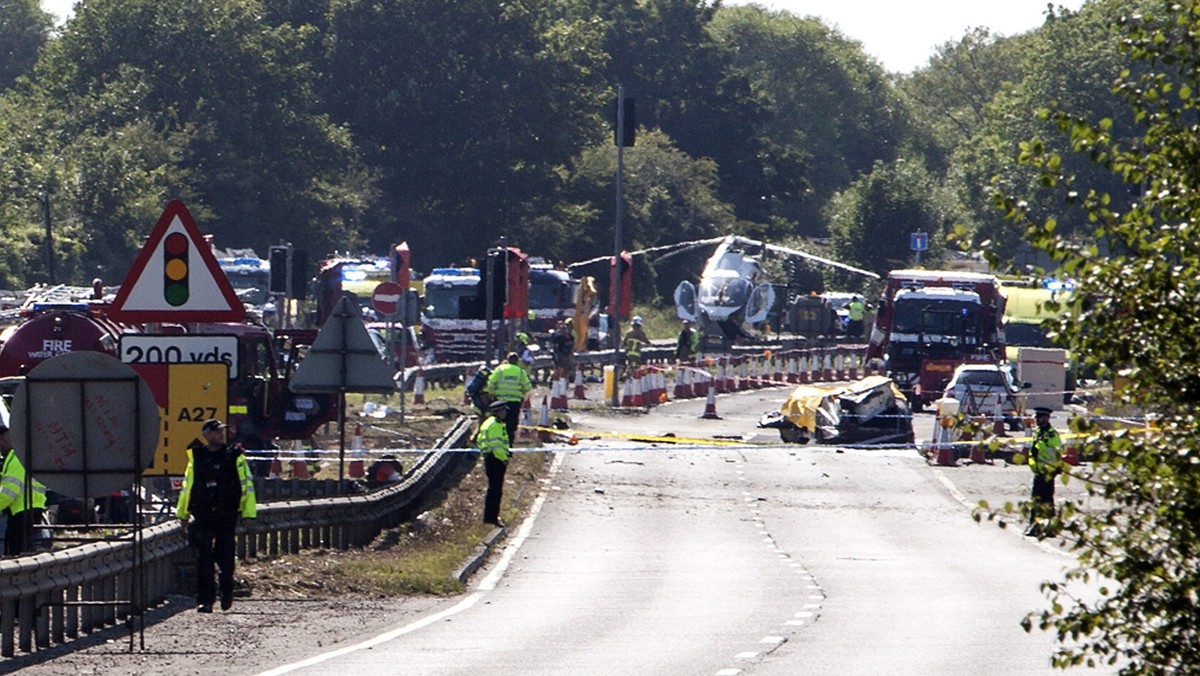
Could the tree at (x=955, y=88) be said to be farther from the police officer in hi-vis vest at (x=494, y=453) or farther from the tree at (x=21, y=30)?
the police officer in hi-vis vest at (x=494, y=453)

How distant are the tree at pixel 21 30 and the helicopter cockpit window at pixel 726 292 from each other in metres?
73.0

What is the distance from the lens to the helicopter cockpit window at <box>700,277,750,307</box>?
222 ft

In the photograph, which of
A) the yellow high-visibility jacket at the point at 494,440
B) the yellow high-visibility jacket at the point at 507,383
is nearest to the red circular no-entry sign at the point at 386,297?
the yellow high-visibility jacket at the point at 507,383

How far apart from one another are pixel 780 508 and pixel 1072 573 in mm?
20281

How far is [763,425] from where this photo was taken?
3856cm

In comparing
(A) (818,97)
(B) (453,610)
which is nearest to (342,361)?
(B) (453,610)

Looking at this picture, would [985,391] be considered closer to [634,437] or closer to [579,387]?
[634,437]

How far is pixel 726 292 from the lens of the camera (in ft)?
223

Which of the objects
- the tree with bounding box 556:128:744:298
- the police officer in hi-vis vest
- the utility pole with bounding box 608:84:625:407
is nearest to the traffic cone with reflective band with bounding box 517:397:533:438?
the utility pole with bounding box 608:84:625:407

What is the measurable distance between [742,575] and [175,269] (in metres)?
8.65

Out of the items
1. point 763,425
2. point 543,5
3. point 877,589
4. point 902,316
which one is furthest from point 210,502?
point 543,5

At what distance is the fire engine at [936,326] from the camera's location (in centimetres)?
4812

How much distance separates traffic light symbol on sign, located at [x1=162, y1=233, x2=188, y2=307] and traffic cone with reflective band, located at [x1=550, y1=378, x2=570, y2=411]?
26.1 metres

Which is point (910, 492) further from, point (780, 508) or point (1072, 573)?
point (1072, 573)
